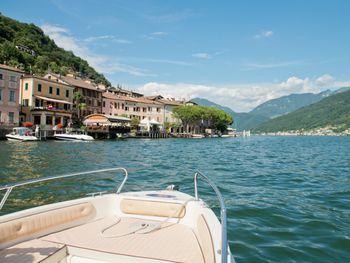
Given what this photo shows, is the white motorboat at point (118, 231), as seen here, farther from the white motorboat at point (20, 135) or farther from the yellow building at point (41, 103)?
the yellow building at point (41, 103)

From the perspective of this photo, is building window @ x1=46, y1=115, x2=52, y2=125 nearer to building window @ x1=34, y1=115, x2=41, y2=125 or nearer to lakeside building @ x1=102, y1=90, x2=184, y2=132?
building window @ x1=34, y1=115, x2=41, y2=125

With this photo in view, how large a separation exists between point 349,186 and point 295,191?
2.93m

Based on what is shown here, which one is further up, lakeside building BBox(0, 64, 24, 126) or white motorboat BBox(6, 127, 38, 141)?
lakeside building BBox(0, 64, 24, 126)

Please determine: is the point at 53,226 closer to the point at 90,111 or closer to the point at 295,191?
the point at 295,191

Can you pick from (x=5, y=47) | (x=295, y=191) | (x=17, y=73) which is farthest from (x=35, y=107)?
(x=295, y=191)

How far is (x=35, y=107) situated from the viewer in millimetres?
51156

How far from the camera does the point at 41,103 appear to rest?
5316 cm

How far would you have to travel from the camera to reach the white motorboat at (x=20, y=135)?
40.4 m

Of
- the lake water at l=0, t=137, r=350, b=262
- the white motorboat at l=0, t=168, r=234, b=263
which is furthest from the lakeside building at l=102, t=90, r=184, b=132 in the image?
the white motorboat at l=0, t=168, r=234, b=263

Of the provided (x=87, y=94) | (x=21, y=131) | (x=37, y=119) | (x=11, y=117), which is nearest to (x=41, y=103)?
(x=37, y=119)

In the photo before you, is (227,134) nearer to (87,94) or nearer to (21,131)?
(87,94)

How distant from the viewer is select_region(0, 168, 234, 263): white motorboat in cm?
393

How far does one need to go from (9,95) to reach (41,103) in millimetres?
7240

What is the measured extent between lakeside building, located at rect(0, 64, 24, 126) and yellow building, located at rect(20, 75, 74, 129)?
3524 mm
